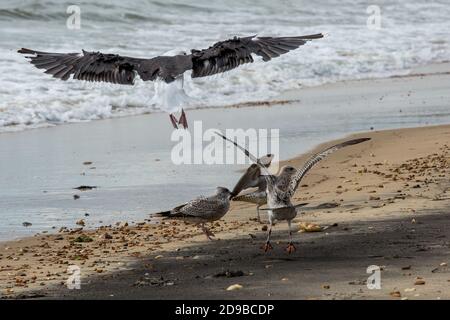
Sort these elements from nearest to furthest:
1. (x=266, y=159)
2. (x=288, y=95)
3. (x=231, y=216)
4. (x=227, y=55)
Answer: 1. (x=231, y=216)
2. (x=227, y=55)
3. (x=266, y=159)
4. (x=288, y=95)

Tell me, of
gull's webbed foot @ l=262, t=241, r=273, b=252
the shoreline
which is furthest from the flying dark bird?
the shoreline

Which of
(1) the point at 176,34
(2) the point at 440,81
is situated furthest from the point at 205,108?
(1) the point at 176,34

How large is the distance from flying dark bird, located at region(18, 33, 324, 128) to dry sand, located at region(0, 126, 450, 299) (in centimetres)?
131

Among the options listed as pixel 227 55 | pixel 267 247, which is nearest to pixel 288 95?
pixel 227 55

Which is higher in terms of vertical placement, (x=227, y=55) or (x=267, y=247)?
(x=227, y=55)

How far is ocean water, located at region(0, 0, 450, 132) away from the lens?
17766mm

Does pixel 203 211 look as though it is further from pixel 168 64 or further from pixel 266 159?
pixel 266 159

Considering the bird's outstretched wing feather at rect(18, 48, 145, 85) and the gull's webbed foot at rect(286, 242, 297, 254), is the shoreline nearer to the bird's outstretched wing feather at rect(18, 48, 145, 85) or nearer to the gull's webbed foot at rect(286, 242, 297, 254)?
the bird's outstretched wing feather at rect(18, 48, 145, 85)

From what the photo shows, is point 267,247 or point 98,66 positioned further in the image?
point 98,66

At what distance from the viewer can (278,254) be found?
26.0 feet

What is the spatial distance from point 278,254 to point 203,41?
58.6 ft

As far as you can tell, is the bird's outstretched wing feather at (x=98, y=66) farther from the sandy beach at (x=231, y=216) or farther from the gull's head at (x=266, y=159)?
the gull's head at (x=266, y=159)
